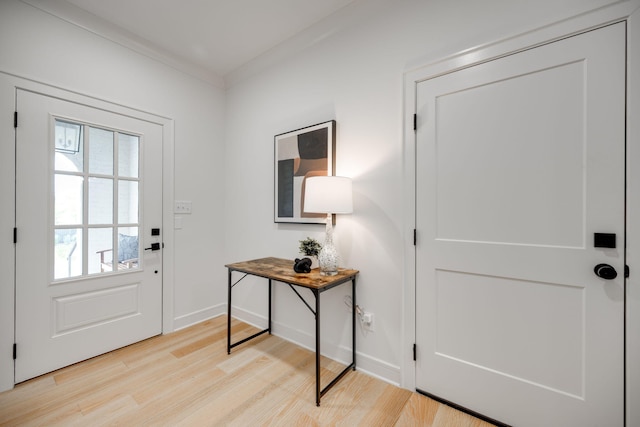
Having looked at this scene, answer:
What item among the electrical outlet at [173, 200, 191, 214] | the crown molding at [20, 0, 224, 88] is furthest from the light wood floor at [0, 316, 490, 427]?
the crown molding at [20, 0, 224, 88]

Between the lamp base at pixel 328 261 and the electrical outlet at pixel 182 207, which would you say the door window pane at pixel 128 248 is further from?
the lamp base at pixel 328 261

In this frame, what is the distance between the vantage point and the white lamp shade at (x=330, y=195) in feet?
5.81

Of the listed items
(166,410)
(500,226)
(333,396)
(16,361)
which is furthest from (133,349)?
(500,226)

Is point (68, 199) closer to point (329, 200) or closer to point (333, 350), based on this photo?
point (329, 200)

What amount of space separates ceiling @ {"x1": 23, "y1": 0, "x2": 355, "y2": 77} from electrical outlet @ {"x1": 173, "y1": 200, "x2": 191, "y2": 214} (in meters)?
1.45

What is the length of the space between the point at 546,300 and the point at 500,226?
42cm

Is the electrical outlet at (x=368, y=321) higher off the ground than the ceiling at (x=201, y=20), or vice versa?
the ceiling at (x=201, y=20)

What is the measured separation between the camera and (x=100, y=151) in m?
2.19

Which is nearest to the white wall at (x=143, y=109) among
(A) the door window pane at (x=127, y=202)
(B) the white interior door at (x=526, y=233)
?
(A) the door window pane at (x=127, y=202)

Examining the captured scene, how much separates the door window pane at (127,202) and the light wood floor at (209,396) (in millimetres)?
1134

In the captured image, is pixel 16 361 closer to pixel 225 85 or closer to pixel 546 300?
pixel 225 85

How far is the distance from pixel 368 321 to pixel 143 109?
2680 mm

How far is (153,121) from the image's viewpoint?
249cm

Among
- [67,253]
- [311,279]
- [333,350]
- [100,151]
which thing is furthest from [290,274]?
[100,151]
